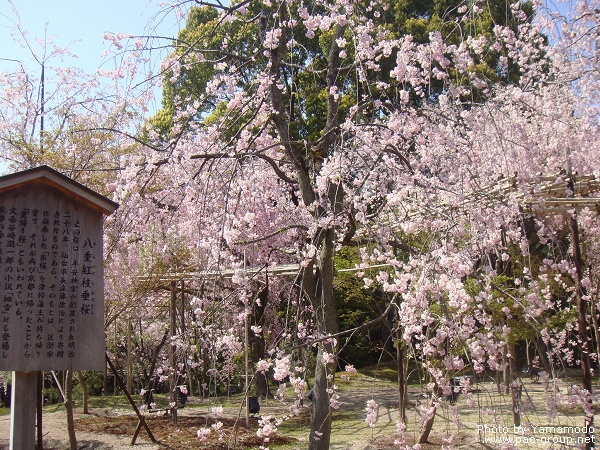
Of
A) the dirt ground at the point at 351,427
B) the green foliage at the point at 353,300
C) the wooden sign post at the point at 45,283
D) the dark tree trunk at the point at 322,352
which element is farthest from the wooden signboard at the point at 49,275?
the green foliage at the point at 353,300

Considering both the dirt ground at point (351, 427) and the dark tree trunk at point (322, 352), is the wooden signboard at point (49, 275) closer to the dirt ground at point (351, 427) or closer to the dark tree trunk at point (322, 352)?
the dark tree trunk at point (322, 352)

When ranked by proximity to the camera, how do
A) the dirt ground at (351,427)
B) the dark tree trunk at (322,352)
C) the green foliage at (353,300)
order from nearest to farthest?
the dark tree trunk at (322,352) → the dirt ground at (351,427) → the green foliage at (353,300)

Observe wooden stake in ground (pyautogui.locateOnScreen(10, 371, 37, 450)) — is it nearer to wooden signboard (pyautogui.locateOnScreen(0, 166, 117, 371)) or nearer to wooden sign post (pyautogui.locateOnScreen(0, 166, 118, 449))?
wooden sign post (pyautogui.locateOnScreen(0, 166, 118, 449))

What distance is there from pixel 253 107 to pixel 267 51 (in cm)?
91

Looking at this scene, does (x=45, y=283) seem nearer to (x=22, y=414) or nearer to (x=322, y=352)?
(x=22, y=414)

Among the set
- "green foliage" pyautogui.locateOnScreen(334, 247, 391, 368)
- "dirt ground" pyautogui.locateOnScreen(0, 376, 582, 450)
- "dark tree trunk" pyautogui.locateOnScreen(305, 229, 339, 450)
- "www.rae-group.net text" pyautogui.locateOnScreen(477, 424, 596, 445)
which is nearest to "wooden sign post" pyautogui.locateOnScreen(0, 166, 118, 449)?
"dark tree trunk" pyautogui.locateOnScreen(305, 229, 339, 450)

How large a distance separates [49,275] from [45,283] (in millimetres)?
59

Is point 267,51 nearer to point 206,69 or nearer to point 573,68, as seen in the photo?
point 206,69

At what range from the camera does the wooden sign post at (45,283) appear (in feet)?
11.3

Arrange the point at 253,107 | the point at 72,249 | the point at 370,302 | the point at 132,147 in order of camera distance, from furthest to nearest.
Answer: the point at 370,302 → the point at 132,147 → the point at 253,107 → the point at 72,249

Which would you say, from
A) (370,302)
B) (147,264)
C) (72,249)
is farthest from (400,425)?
(370,302)

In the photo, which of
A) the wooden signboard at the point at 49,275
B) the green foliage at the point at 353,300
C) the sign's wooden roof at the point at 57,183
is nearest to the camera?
the wooden signboard at the point at 49,275

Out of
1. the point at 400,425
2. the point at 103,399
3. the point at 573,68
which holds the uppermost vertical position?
the point at 573,68

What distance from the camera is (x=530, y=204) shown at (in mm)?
5961
